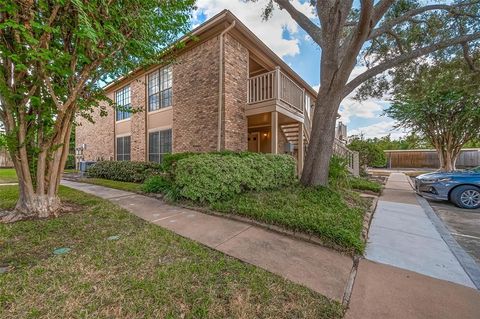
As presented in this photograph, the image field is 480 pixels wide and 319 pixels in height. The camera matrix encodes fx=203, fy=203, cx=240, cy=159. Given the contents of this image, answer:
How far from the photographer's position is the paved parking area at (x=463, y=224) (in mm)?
3395

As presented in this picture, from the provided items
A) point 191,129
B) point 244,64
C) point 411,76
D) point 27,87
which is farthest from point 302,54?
point 27,87

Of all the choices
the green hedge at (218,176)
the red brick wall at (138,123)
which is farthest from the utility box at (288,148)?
the red brick wall at (138,123)

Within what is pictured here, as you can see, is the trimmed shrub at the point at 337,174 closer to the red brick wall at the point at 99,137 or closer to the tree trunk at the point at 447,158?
the tree trunk at the point at 447,158

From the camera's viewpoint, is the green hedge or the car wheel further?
the car wheel

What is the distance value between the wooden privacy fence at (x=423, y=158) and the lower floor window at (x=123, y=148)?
84.4ft

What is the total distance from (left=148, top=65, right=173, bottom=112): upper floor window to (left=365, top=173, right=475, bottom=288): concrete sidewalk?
908 centimetres

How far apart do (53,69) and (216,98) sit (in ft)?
15.5

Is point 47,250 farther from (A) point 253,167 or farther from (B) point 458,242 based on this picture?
(B) point 458,242

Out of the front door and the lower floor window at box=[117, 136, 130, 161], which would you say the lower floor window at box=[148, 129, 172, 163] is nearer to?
the lower floor window at box=[117, 136, 130, 161]

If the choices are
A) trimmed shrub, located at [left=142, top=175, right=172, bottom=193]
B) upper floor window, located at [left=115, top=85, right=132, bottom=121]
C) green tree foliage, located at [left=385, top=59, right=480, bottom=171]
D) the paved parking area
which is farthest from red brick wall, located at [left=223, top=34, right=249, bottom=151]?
green tree foliage, located at [left=385, top=59, right=480, bottom=171]

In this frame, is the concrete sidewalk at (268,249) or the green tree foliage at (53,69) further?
the green tree foliage at (53,69)

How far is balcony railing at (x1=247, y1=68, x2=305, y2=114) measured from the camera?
7.50 metres

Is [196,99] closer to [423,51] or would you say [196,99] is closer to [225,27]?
[225,27]

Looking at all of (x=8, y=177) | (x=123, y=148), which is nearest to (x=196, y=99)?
(x=123, y=148)
